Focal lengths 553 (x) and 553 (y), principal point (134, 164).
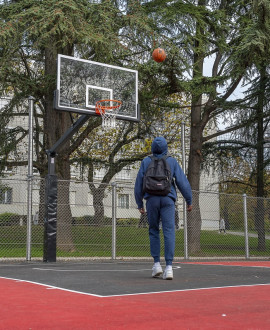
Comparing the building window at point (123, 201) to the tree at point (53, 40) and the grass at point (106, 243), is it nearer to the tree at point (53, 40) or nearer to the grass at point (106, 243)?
the grass at point (106, 243)

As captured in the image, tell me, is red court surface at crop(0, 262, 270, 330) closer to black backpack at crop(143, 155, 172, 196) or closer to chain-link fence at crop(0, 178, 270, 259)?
black backpack at crop(143, 155, 172, 196)

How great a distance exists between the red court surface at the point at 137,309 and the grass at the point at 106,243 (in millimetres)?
6826

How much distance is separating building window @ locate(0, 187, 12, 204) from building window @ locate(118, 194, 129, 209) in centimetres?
303

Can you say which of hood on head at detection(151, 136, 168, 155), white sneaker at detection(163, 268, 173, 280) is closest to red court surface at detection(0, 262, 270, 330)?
white sneaker at detection(163, 268, 173, 280)

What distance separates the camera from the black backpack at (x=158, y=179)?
679 cm

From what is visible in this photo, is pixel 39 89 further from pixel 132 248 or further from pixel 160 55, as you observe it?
pixel 132 248

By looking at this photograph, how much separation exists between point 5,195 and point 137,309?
8.53 metres

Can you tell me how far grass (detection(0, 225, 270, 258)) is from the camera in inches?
488

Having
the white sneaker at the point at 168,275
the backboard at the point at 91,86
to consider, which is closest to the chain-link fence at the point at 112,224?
the backboard at the point at 91,86

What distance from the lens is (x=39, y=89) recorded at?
16078mm

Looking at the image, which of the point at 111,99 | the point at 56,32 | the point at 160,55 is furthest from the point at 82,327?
the point at 56,32

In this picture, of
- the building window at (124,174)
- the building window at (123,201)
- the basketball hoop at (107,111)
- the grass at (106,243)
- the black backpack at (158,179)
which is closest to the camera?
the black backpack at (158,179)

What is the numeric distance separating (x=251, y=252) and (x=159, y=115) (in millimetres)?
5403

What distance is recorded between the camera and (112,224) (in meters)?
13.7
